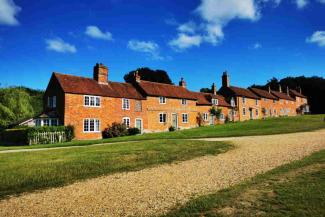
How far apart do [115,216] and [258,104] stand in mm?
64715

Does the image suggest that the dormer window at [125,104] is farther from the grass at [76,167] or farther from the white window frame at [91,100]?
the grass at [76,167]

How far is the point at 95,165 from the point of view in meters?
11.8

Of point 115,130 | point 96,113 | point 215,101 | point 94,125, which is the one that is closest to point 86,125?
point 94,125

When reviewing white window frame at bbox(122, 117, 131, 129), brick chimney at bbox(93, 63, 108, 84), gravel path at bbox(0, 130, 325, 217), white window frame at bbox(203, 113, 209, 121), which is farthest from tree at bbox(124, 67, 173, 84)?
gravel path at bbox(0, 130, 325, 217)

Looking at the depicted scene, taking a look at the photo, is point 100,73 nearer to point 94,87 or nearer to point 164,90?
point 94,87

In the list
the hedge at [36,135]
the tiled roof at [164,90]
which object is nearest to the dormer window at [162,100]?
the tiled roof at [164,90]

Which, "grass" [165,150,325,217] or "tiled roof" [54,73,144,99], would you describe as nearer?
"grass" [165,150,325,217]

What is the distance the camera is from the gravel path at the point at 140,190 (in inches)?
260

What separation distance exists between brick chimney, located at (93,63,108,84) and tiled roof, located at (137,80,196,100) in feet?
18.8

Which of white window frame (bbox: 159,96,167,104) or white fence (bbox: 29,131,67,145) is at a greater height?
white window frame (bbox: 159,96,167,104)

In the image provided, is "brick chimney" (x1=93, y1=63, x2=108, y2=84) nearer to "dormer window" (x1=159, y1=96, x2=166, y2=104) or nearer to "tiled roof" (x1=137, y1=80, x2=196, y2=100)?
"tiled roof" (x1=137, y1=80, x2=196, y2=100)

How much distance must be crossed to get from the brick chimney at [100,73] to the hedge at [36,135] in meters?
9.19

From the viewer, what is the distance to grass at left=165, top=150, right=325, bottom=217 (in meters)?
5.87

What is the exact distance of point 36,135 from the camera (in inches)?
1070
